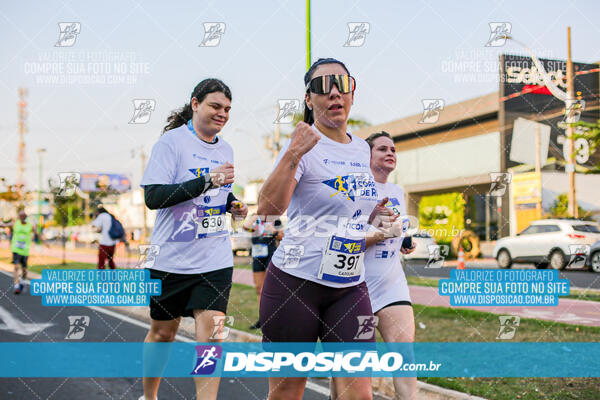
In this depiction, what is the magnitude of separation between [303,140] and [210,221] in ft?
4.63

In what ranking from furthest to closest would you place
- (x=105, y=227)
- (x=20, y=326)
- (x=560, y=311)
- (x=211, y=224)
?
(x=105, y=227) < (x=560, y=311) < (x=20, y=326) < (x=211, y=224)

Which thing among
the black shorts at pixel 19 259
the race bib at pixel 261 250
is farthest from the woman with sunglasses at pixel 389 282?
the black shorts at pixel 19 259

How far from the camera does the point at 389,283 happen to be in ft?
11.8

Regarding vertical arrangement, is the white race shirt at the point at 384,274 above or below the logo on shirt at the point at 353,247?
below

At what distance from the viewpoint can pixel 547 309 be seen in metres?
8.20

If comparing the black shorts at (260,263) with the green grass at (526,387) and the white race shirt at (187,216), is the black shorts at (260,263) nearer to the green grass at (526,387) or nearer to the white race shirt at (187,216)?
the green grass at (526,387)

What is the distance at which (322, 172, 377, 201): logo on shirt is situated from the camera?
254 centimetres

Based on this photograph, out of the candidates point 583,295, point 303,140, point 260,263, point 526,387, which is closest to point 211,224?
point 303,140

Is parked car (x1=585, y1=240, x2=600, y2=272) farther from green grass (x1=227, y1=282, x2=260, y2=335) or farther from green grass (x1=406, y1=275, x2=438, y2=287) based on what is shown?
green grass (x1=227, y1=282, x2=260, y2=335)

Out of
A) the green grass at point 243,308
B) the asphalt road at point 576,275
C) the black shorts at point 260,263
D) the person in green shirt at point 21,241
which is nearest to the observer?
the green grass at point 243,308

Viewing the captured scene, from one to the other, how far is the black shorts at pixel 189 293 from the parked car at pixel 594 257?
13.8 meters

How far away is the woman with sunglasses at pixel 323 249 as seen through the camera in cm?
249

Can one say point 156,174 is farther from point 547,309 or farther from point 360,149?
point 547,309

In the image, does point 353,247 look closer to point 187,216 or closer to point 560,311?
point 187,216
